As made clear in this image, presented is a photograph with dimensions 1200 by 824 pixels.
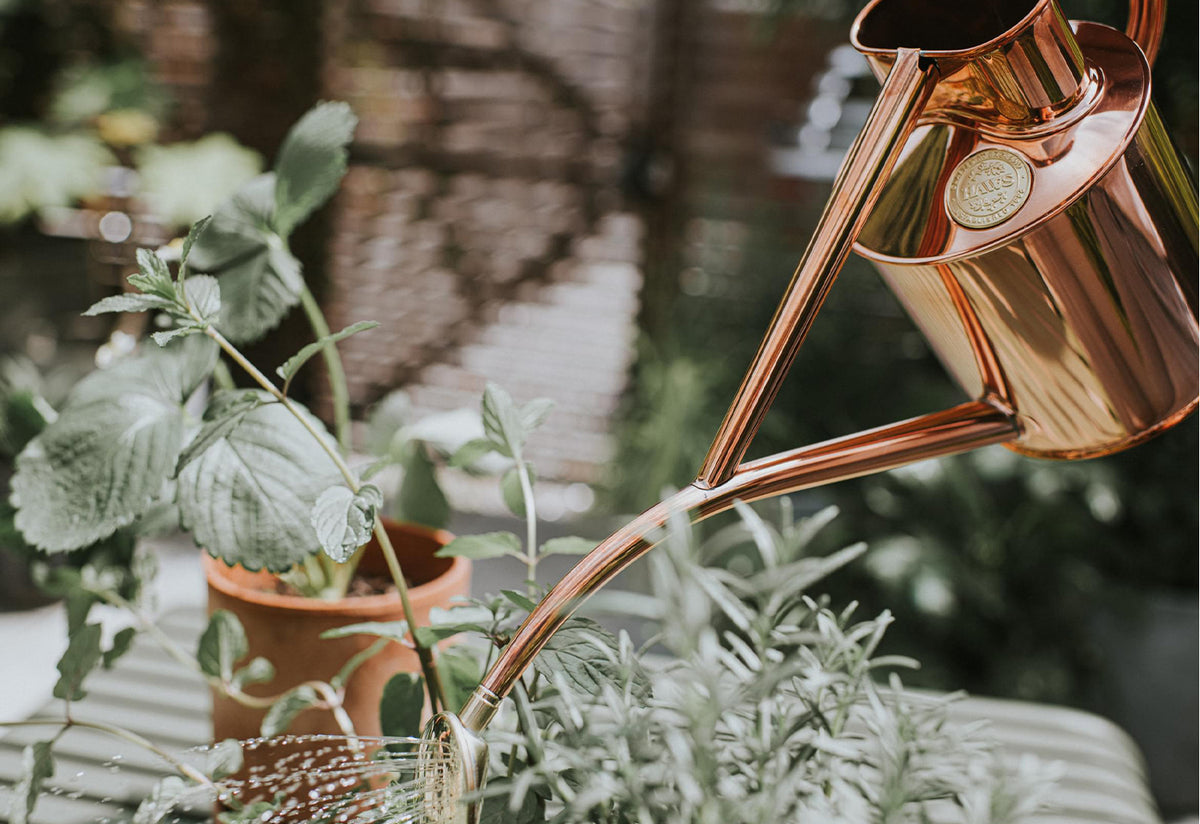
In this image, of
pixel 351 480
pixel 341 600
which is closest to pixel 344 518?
pixel 351 480

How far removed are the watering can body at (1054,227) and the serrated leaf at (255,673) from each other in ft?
1.18

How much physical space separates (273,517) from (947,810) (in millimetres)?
444

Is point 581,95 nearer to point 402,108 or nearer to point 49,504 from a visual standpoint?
point 402,108

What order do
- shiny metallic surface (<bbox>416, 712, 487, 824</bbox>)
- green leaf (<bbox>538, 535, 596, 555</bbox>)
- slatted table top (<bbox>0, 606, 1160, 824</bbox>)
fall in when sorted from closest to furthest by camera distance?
shiny metallic surface (<bbox>416, 712, 487, 824</bbox>) → green leaf (<bbox>538, 535, 596, 555</bbox>) → slatted table top (<bbox>0, 606, 1160, 824</bbox>)

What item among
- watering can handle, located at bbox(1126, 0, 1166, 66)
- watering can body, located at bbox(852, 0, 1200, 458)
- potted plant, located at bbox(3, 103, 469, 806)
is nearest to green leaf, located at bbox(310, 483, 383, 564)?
potted plant, located at bbox(3, 103, 469, 806)

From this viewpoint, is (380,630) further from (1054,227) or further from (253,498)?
(1054,227)

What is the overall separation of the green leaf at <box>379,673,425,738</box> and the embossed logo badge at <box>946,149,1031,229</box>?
320mm

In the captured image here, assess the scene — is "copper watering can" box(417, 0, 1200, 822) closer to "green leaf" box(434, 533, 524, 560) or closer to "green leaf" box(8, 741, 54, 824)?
"green leaf" box(434, 533, 524, 560)

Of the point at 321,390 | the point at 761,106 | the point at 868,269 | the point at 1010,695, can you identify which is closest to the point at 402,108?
the point at 321,390

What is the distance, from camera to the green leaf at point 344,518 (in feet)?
1.13

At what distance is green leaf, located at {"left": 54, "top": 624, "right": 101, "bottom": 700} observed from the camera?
427 millimetres

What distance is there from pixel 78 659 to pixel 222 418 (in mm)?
142

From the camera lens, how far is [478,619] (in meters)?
0.39

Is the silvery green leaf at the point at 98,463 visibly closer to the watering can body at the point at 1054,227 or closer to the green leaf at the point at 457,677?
the green leaf at the point at 457,677
